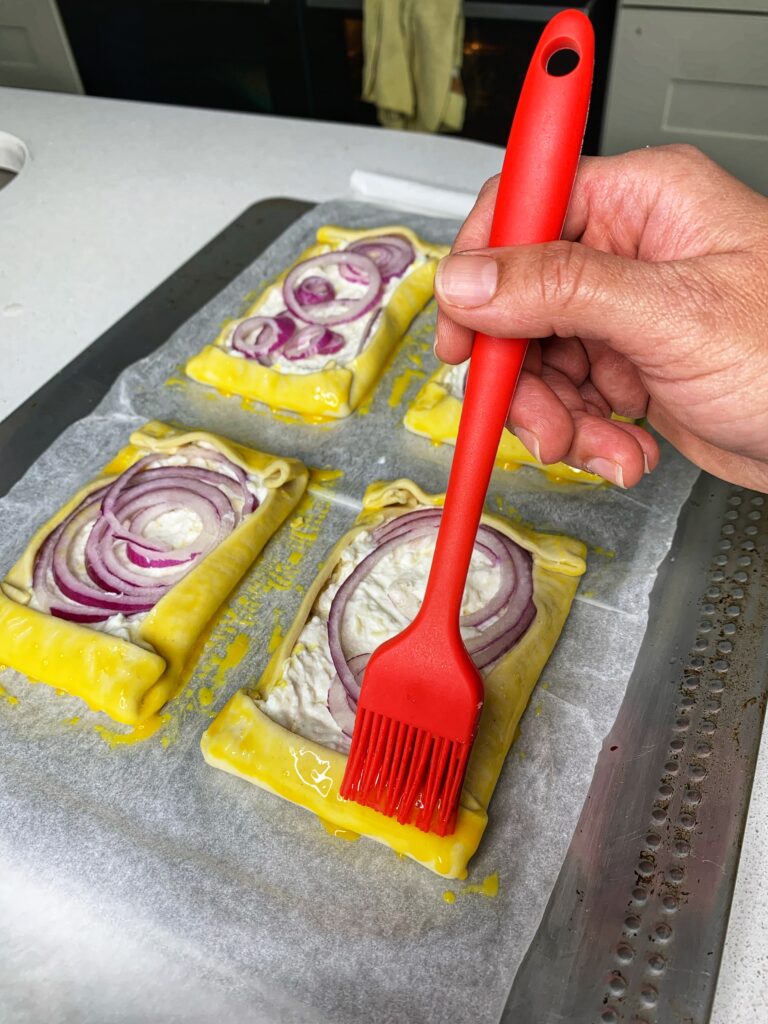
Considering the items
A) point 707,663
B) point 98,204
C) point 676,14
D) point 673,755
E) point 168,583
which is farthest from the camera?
point 676,14

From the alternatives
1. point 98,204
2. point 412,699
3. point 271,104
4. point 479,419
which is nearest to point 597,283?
point 479,419

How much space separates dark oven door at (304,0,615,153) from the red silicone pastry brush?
3052mm

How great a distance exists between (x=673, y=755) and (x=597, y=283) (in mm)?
908

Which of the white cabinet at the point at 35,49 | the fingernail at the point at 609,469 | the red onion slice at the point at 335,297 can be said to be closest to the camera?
the fingernail at the point at 609,469

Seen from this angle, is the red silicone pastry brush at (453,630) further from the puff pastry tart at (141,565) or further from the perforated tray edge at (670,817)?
the puff pastry tart at (141,565)

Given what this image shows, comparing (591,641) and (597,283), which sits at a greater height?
(597,283)

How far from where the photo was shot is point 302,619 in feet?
6.13

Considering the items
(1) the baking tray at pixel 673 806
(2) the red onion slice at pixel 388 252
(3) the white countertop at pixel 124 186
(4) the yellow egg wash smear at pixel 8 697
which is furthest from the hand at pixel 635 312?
(3) the white countertop at pixel 124 186

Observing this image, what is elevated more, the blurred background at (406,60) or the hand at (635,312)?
the hand at (635,312)

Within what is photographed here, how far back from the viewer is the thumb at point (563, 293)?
1.28 metres

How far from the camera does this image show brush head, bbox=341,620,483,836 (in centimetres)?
148

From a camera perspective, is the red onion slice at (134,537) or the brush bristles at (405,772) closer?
the brush bristles at (405,772)

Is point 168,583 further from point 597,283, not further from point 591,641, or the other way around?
point 597,283

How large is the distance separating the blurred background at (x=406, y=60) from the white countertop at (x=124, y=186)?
944mm
